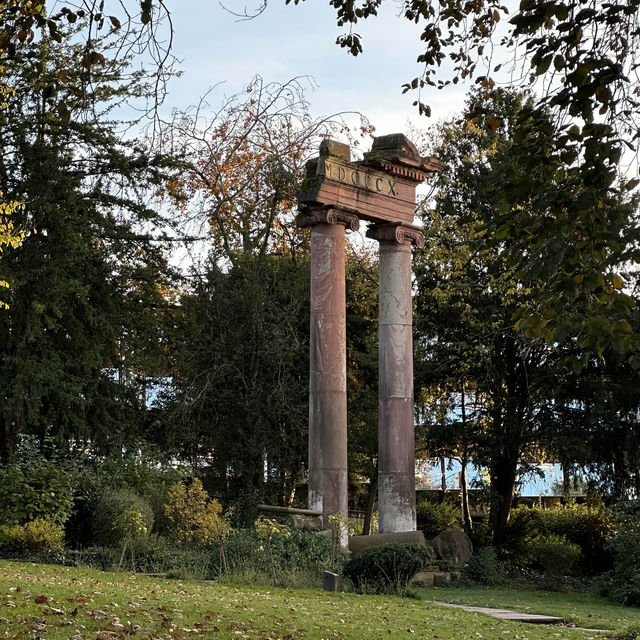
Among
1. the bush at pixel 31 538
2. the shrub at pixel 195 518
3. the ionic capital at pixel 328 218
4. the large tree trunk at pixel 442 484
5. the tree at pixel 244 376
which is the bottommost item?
the bush at pixel 31 538

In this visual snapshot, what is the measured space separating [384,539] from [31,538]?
655cm

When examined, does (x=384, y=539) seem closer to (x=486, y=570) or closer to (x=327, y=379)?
(x=327, y=379)

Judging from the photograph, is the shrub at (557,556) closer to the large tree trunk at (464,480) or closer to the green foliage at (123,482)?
the large tree trunk at (464,480)

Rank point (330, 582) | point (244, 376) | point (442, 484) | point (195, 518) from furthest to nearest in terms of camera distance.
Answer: point (442, 484) < point (244, 376) < point (195, 518) < point (330, 582)


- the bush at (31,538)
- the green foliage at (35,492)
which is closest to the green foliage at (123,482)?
the green foliage at (35,492)

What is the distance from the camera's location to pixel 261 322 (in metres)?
23.1

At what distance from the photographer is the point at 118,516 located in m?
17.9

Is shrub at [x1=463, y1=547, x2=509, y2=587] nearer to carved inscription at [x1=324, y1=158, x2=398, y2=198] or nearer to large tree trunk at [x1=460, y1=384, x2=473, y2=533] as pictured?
large tree trunk at [x1=460, y1=384, x2=473, y2=533]

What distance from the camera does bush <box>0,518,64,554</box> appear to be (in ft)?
55.8

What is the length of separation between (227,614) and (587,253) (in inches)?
230

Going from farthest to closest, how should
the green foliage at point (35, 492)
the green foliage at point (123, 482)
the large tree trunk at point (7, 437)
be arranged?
the large tree trunk at point (7, 437), the green foliage at point (123, 482), the green foliage at point (35, 492)

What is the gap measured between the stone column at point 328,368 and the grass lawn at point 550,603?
2576mm

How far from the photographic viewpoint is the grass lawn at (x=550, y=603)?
14.3 meters

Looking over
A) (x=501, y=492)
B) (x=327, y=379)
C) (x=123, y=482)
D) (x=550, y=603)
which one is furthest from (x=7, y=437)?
(x=501, y=492)
